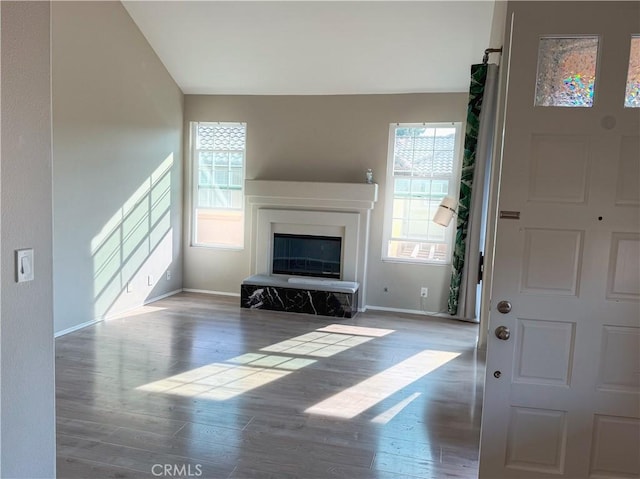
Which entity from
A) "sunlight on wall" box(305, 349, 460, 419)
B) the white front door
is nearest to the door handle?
the white front door

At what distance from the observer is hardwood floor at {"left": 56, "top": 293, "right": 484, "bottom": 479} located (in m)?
2.41

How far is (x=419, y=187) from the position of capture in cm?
574

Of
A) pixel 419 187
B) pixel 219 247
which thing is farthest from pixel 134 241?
pixel 419 187

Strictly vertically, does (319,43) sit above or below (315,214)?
above

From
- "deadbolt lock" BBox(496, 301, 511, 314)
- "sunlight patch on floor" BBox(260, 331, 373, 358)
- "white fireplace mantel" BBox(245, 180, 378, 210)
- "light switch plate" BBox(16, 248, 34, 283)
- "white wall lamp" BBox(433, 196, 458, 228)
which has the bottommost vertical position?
"sunlight patch on floor" BBox(260, 331, 373, 358)

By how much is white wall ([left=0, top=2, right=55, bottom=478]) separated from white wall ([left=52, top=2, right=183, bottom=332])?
3008 millimetres

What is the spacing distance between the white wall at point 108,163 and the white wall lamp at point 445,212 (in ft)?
11.7

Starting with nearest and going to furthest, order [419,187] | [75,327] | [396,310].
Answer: [75,327]
[419,187]
[396,310]

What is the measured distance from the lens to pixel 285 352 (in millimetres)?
4141

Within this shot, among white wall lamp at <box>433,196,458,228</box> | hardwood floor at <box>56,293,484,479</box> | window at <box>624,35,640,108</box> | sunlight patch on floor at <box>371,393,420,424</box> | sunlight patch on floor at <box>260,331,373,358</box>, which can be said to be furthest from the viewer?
white wall lamp at <box>433,196,458,228</box>

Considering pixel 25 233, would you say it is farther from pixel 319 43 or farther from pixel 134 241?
pixel 319 43

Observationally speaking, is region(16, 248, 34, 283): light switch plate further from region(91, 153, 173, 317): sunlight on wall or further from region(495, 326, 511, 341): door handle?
region(91, 153, 173, 317): sunlight on wall

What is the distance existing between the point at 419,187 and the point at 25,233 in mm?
4839

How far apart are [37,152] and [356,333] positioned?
3788mm
